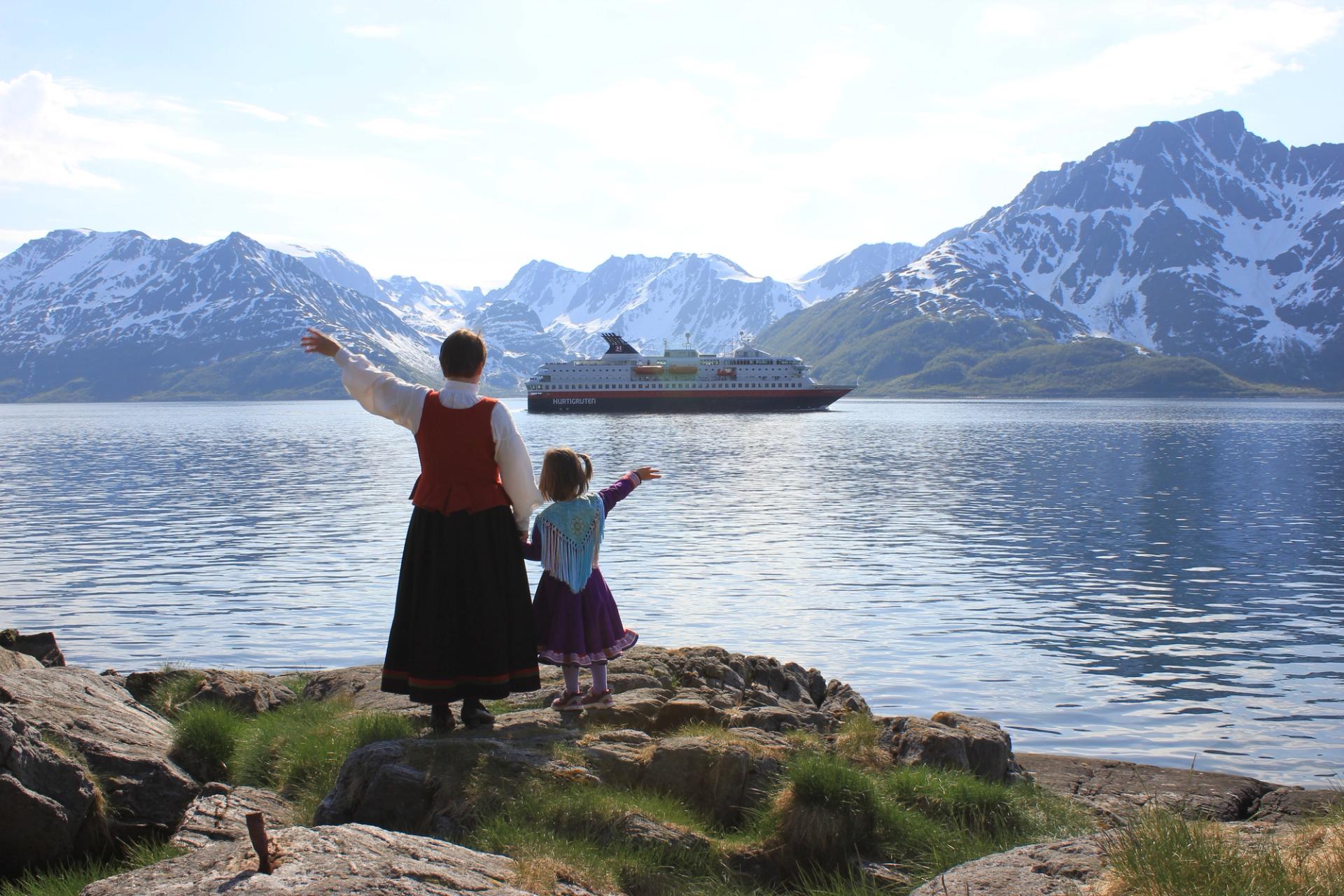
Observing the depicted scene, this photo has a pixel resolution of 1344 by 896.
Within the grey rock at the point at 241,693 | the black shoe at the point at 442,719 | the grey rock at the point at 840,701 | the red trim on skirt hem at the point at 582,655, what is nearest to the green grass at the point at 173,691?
the grey rock at the point at 241,693

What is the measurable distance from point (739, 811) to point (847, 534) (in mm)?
21950

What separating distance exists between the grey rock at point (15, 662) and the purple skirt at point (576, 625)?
383cm

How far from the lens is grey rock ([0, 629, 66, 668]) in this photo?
10539mm

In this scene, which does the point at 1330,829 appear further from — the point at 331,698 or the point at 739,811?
the point at 331,698

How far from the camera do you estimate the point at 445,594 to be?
269 inches

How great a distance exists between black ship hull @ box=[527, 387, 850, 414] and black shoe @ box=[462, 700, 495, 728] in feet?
411

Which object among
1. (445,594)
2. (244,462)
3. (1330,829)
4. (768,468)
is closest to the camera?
(1330,829)

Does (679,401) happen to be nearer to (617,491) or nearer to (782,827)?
(617,491)

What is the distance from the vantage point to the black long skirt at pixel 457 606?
6.85m

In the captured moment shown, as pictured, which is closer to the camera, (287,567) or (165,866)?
(165,866)

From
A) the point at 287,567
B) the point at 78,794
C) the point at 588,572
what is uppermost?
the point at 588,572

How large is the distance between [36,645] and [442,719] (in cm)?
649

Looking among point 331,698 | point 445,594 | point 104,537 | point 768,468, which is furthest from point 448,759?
point 768,468

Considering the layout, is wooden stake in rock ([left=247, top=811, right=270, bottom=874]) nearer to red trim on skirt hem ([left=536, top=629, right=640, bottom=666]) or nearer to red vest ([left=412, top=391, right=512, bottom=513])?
red vest ([left=412, top=391, right=512, bottom=513])
